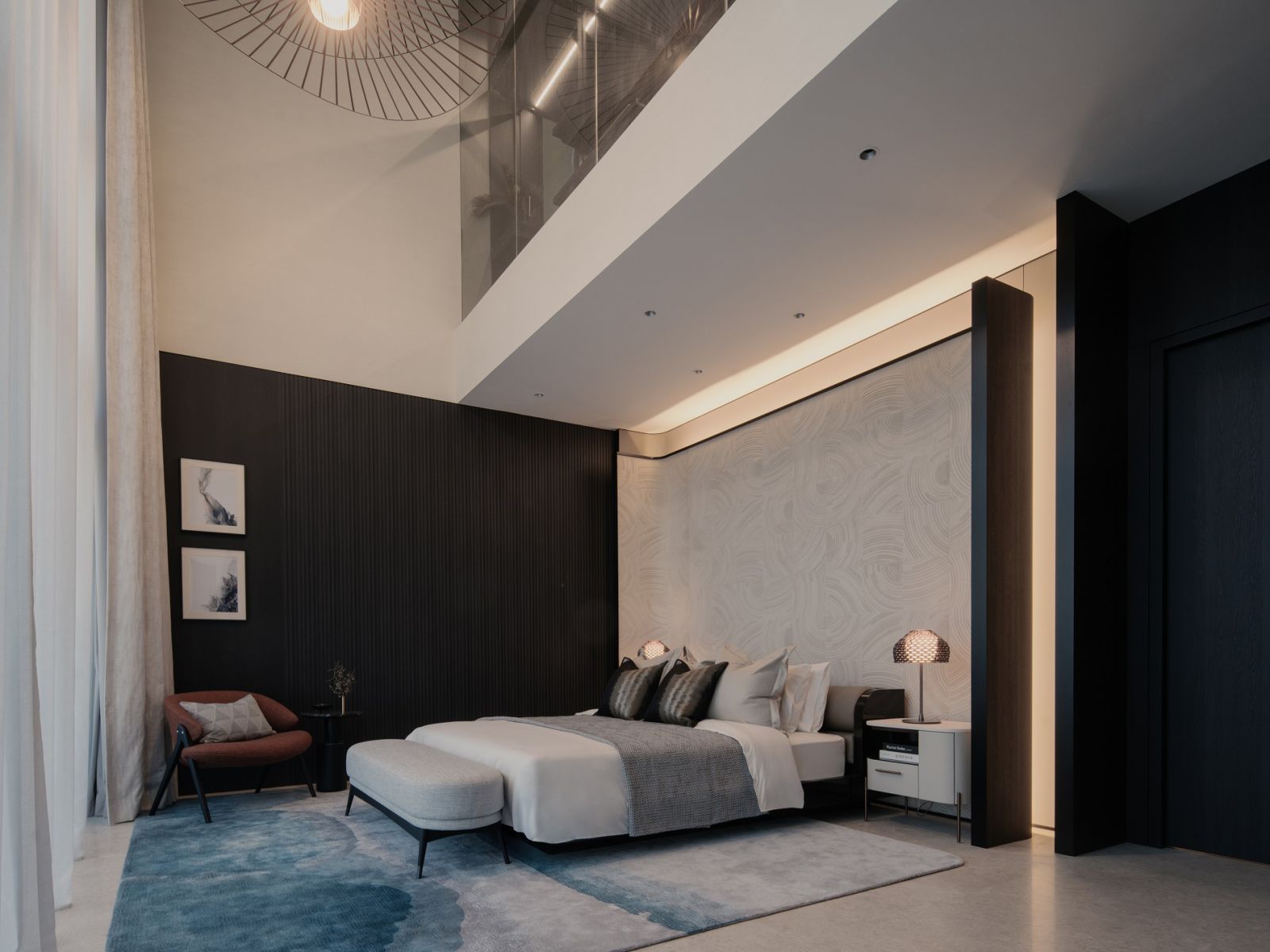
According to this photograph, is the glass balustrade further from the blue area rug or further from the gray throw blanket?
the blue area rug

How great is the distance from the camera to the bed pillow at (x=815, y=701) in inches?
214

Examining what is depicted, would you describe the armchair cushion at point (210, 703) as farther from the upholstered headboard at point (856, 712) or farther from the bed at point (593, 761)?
the upholstered headboard at point (856, 712)

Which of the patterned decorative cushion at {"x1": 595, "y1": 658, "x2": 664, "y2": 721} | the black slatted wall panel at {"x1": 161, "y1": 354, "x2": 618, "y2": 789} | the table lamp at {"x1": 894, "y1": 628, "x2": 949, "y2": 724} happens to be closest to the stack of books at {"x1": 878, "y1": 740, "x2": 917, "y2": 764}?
the table lamp at {"x1": 894, "y1": 628, "x2": 949, "y2": 724}

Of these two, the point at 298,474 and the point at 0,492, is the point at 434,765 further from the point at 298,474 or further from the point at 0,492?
the point at 298,474

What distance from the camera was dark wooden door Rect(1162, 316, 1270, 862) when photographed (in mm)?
3930

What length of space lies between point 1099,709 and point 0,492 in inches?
172

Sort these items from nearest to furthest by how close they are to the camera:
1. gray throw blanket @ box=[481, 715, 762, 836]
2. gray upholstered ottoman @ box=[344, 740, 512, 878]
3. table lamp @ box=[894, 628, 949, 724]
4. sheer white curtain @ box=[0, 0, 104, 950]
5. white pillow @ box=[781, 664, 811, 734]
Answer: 1. sheer white curtain @ box=[0, 0, 104, 950]
2. gray upholstered ottoman @ box=[344, 740, 512, 878]
3. gray throw blanket @ box=[481, 715, 762, 836]
4. table lamp @ box=[894, 628, 949, 724]
5. white pillow @ box=[781, 664, 811, 734]

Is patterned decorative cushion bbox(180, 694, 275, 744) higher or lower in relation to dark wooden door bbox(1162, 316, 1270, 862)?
lower

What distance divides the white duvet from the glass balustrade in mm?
3309

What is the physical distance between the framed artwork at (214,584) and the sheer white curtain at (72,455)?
0.32 meters

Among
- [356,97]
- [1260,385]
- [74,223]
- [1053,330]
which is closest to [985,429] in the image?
[1053,330]

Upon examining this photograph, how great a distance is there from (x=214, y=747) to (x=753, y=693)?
313cm

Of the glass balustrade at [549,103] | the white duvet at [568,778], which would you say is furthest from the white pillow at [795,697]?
the glass balustrade at [549,103]

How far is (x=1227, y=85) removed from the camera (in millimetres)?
3320
